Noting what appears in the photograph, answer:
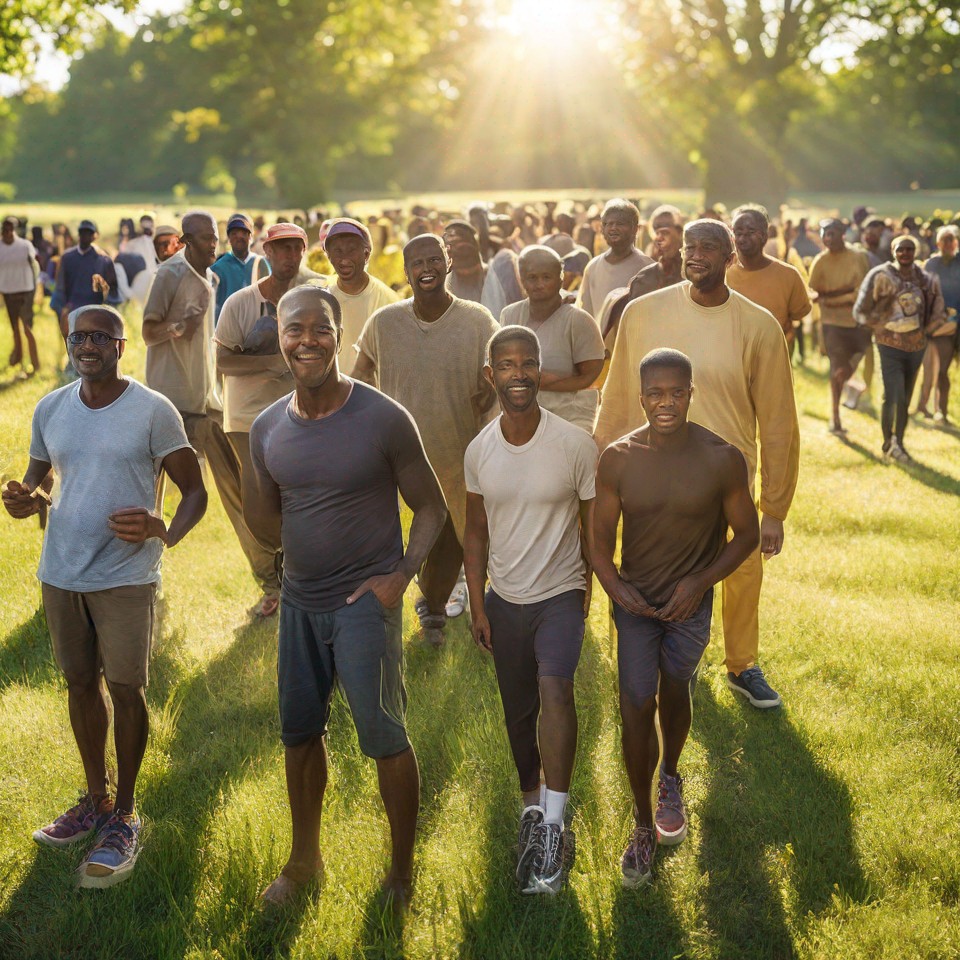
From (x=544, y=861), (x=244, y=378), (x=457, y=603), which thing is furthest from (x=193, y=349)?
(x=544, y=861)

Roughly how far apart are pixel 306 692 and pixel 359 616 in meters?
0.38

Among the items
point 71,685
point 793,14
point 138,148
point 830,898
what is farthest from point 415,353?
Answer: point 138,148

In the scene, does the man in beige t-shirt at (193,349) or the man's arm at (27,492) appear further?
the man in beige t-shirt at (193,349)

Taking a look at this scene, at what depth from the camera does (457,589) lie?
792cm

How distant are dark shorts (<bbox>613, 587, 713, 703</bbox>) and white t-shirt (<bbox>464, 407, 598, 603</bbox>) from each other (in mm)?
293

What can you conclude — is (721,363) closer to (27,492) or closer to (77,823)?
(27,492)

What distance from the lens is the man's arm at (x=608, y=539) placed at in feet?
14.6

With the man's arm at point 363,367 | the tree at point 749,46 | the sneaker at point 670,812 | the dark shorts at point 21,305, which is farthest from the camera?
the tree at point 749,46

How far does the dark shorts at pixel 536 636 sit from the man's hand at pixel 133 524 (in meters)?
1.35

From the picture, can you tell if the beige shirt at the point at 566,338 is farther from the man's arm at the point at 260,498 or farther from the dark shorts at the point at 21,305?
the dark shorts at the point at 21,305

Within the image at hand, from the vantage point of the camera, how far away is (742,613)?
6164 mm

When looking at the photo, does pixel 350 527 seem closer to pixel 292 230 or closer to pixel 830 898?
pixel 830 898


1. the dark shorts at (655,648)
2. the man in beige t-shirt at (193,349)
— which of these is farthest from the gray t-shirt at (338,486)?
the man in beige t-shirt at (193,349)

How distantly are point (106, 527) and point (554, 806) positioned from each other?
2046mm
